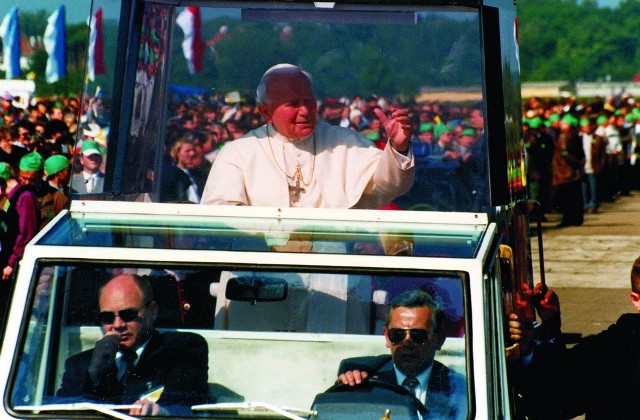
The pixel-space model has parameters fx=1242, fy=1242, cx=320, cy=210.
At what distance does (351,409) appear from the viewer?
12.5ft

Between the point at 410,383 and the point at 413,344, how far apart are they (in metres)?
0.14

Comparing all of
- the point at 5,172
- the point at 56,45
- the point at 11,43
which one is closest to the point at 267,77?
the point at 5,172

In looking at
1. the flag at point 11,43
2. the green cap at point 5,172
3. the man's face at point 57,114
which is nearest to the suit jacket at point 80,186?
the green cap at point 5,172

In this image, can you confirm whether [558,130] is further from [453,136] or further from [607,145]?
[453,136]

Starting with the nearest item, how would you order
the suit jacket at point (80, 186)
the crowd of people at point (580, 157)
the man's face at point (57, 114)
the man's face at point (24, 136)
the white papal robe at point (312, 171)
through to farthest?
the suit jacket at point (80, 186)
the white papal robe at point (312, 171)
the man's face at point (24, 136)
the man's face at point (57, 114)
the crowd of people at point (580, 157)

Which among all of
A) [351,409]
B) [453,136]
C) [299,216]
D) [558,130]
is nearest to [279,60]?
[453,136]

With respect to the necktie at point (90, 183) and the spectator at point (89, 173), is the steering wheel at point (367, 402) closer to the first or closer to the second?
the spectator at point (89, 173)

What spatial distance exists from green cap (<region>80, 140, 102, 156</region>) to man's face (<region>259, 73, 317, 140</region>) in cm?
84

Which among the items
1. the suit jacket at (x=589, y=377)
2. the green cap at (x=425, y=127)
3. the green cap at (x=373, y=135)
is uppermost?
the green cap at (x=425, y=127)

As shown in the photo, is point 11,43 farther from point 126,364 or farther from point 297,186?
point 126,364

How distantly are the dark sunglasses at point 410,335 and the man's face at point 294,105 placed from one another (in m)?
1.96

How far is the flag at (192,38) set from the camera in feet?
21.1

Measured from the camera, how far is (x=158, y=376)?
3.92m

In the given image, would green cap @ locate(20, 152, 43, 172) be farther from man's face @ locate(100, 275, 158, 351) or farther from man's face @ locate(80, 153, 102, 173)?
man's face @ locate(100, 275, 158, 351)
